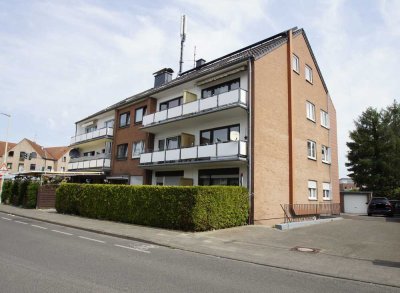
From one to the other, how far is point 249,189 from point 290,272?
34.4ft

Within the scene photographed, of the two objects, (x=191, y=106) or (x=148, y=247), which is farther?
(x=191, y=106)

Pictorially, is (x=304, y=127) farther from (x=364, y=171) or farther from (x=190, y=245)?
(x=364, y=171)

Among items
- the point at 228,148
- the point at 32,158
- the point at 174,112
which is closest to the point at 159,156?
the point at 174,112

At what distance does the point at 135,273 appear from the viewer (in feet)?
23.0

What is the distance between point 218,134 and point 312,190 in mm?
8359

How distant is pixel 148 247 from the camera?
35.5 feet

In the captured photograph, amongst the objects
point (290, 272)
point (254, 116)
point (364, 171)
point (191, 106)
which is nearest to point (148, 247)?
point (290, 272)

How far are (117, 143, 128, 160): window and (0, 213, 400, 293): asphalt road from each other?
19.4m

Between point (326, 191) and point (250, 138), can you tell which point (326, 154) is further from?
point (250, 138)

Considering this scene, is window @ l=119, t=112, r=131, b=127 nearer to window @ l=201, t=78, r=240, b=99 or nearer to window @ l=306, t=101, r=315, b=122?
window @ l=201, t=78, r=240, b=99

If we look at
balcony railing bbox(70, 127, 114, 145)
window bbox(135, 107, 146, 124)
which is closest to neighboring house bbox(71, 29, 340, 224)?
window bbox(135, 107, 146, 124)

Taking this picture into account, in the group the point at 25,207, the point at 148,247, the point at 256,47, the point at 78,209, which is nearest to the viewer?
the point at 148,247

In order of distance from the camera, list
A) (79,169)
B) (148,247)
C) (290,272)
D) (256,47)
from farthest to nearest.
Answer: (79,169) → (256,47) → (148,247) → (290,272)

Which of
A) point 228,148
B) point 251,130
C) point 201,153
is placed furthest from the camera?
point 201,153
